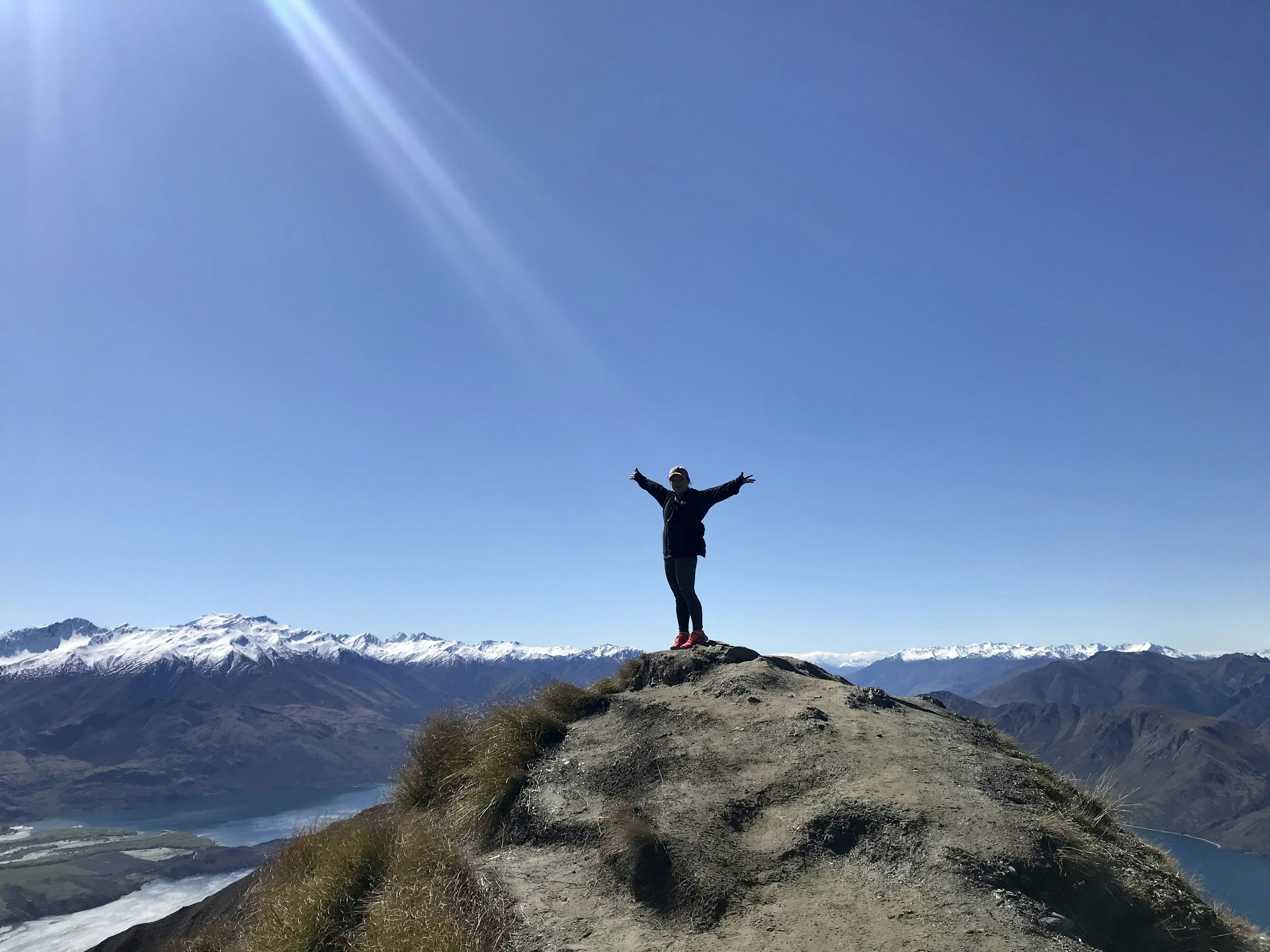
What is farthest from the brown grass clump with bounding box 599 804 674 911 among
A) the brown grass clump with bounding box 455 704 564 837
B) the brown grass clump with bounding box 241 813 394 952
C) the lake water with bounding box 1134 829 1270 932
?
the lake water with bounding box 1134 829 1270 932

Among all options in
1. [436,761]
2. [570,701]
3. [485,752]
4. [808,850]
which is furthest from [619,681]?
[808,850]

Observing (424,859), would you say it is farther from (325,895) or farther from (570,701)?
(570,701)

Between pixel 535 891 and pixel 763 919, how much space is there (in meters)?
2.26

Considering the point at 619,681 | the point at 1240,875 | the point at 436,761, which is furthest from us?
the point at 1240,875

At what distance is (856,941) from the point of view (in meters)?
5.32

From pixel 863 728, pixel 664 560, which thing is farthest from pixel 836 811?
pixel 664 560

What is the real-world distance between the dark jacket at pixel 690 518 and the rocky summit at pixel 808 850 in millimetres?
3355

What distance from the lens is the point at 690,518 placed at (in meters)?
12.6

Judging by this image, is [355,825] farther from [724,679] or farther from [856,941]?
[856,941]

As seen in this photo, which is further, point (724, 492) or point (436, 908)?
point (724, 492)

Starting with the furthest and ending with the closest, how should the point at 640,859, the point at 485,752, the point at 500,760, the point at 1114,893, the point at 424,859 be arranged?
the point at 485,752, the point at 500,760, the point at 424,859, the point at 640,859, the point at 1114,893

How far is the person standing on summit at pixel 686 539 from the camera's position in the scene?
12.5 metres

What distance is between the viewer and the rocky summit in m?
5.71

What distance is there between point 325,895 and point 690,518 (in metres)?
7.76
